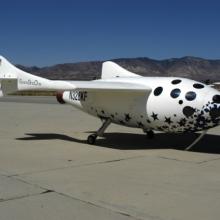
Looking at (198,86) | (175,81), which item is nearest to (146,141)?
(175,81)

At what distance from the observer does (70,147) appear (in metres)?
11.9

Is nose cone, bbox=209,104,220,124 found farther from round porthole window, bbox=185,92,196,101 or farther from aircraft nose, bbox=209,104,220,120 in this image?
round porthole window, bbox=185,92,196,101

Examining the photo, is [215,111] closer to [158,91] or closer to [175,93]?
[175,93]

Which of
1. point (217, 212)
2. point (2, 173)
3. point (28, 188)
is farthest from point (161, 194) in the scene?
point (2, 173)

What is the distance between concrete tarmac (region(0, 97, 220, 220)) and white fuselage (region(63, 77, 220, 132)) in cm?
74

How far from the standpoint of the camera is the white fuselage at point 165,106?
1048 centimetres

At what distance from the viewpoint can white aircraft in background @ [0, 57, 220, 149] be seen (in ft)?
34.5

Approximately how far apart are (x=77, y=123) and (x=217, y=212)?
518 inches

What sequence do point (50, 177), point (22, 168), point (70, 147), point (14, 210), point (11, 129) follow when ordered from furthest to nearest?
point (11, 129) → point (70, 147) → point (22, 168) → point (50, 177) → point (14, 210)

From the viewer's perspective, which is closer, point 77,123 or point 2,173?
point 2,173

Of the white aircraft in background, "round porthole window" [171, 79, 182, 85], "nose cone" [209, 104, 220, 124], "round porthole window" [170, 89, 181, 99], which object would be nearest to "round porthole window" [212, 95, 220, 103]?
the white aircraft in background

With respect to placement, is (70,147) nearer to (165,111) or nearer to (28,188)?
(165,111)

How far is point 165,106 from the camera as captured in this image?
10.9m

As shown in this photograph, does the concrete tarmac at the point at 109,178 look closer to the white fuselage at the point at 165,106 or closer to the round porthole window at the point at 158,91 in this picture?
the white fuselage at the point at 165,106
